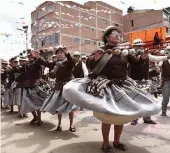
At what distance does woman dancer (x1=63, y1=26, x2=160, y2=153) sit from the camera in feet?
11.3

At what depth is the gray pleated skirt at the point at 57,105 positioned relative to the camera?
16.9ft

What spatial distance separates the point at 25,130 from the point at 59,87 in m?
1.20

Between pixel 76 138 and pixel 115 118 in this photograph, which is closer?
pixel 115 118

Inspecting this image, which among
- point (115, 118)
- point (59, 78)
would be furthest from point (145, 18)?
point (115, 118)

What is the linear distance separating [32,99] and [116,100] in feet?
10.7

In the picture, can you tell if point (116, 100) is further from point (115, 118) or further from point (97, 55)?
point (97, 55)

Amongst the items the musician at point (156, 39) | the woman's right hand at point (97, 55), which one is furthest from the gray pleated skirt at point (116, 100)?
the musician at point (156, 39)

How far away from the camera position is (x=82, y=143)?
4.47 m

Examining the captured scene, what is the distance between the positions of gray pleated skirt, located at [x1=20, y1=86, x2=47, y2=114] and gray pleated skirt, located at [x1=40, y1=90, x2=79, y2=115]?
2.74 feet

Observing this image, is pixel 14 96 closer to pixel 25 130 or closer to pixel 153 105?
pixel 25 130

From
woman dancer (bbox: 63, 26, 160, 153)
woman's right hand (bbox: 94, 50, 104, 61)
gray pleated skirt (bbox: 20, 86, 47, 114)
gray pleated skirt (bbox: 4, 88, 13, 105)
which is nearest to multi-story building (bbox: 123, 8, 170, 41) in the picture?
gray pleated skirt (bbox: 4, 88, 13, 105)

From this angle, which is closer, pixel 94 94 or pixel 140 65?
pixel 94 94

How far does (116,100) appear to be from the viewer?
3.60m

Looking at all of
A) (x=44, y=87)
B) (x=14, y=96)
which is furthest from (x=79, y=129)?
(x=14, y=96)
